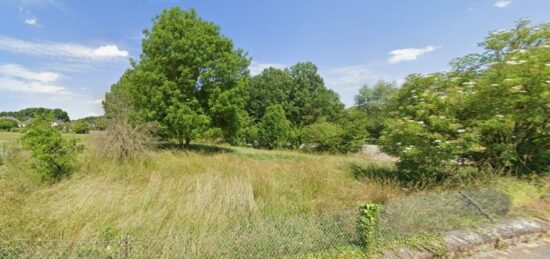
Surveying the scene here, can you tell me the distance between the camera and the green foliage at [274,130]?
27.4 meters

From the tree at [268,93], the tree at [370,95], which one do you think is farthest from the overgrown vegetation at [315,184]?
the tree at [370,95]

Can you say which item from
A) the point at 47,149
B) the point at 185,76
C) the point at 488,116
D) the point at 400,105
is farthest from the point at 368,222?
the point at 185,76

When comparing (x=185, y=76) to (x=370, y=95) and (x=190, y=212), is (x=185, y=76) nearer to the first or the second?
(x=190, y=212)

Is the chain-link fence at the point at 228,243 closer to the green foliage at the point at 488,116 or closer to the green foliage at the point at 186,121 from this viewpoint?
the green foliage at the point at 488,116

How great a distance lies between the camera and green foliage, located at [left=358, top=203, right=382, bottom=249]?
3158 mm

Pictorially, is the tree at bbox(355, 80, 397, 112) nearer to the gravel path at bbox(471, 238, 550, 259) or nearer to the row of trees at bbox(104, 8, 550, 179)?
the row of trees at bbox(104, 8, 550, 179)

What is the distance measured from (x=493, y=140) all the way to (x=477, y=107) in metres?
1.57

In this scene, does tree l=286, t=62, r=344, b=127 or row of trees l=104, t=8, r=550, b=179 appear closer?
row of trees l=104, t=8, r=550, b=179

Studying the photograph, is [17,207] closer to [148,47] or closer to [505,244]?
[505,244]

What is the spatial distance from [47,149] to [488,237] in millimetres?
9534

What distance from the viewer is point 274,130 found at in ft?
89.6

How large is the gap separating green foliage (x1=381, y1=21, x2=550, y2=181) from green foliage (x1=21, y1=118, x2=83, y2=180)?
9.19 m

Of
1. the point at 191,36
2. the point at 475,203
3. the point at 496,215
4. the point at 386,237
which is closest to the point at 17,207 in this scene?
the point at 386,237

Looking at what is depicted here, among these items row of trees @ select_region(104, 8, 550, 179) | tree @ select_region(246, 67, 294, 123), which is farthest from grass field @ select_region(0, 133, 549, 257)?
tree @ select_region(246, 67, 294, 123)
